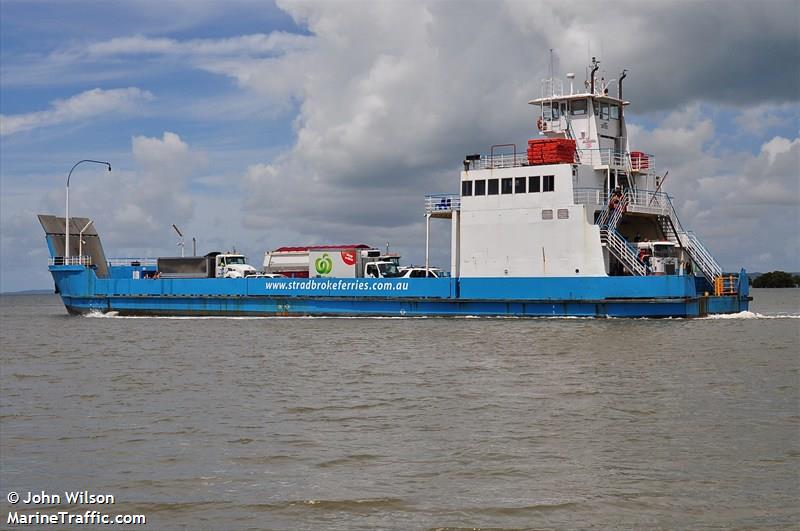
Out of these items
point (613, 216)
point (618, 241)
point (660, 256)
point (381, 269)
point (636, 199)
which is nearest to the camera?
point (618, 241)

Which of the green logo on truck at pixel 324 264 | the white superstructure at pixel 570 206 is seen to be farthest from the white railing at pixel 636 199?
the green logo on truck at pixel 324 264

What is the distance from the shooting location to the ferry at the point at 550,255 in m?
29.0

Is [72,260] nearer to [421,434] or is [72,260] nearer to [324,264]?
[324,264]

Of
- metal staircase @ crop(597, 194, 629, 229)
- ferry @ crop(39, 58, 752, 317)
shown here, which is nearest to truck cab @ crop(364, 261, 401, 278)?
ferry @ crop(39, 58, 752, 317)

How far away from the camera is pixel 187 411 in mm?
13430

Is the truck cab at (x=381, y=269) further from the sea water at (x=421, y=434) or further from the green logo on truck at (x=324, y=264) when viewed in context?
the sea water at (x=421, y=434)

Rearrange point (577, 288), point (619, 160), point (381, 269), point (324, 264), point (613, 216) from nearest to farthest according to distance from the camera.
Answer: point (577, 288) < point (613, 216) < point (619, 160) < point (381, 269) < point (324, 264)

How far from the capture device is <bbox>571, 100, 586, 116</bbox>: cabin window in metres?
32.2

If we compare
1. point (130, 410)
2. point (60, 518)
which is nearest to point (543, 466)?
point (60, 518)

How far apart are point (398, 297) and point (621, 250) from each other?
8243mm

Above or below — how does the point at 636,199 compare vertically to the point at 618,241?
above

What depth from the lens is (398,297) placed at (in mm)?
32312

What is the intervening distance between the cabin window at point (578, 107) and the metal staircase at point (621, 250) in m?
5.12

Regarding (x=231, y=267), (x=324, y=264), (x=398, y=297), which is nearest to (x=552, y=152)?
(x=398, y=297)
